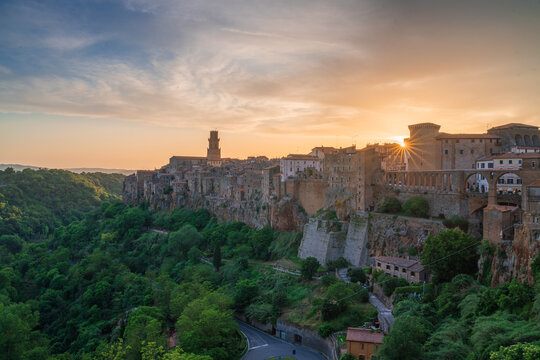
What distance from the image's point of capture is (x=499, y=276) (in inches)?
902

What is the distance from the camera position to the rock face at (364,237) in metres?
32.7

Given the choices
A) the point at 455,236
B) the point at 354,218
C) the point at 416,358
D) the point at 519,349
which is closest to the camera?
Result: the point at 519,349

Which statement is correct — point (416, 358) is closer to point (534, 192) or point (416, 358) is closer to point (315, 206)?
point (534, 192)

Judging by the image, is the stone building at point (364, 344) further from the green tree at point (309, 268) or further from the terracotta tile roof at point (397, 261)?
the green tree at point (309, 268)

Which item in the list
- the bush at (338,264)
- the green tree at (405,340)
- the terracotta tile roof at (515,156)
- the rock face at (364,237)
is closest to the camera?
the green tree at (405,340)

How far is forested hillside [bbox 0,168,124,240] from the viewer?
79750 mm

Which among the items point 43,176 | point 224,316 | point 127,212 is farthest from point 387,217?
point 43,176

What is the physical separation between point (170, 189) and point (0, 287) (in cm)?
3407

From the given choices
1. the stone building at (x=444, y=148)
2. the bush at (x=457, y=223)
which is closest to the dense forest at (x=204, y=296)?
the bush at (x=457, y=223)

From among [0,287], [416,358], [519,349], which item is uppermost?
[519,349]

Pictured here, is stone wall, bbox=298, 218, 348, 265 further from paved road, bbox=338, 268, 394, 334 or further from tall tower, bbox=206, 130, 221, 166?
tall tower, bbox=206, 130, 221, 166

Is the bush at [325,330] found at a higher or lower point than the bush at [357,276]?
lower

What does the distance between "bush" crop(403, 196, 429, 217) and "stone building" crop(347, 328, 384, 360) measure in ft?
41.3

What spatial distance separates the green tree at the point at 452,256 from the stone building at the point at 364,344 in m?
6.09
